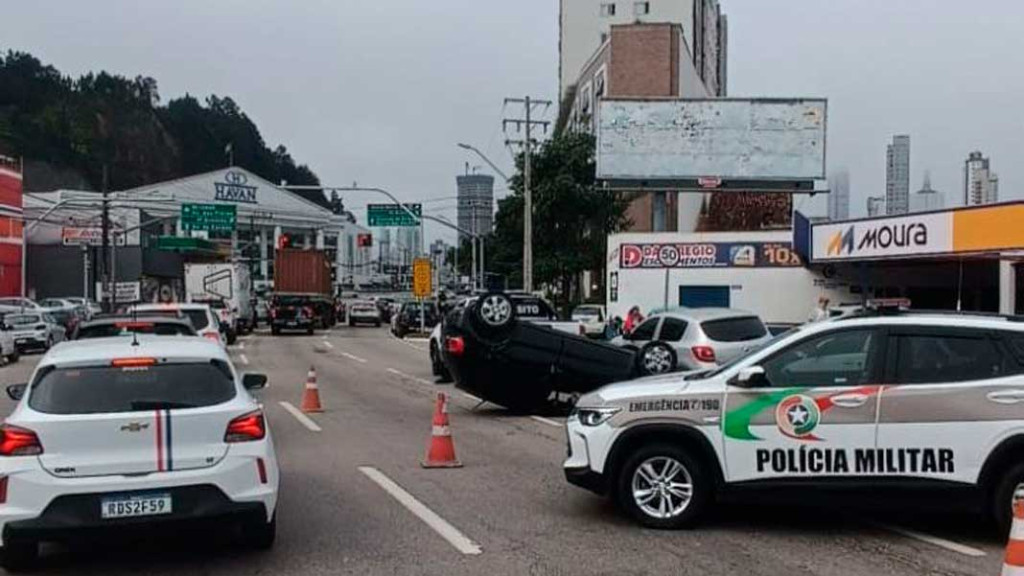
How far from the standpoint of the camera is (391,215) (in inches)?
2308

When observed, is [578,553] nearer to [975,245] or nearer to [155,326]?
[155,326]

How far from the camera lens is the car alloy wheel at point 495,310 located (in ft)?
53.9

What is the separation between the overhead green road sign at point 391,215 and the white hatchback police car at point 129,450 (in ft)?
165

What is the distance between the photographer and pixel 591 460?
8.90 m

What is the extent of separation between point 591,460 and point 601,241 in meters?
45.2

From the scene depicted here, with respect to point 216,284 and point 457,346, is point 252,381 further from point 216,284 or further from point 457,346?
point 216,284

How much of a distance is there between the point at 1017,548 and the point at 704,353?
41.5ft

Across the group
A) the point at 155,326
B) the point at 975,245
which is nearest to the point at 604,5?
the point at 975,245

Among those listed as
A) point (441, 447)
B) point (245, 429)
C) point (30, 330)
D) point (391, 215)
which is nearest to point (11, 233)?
point (391, 215)

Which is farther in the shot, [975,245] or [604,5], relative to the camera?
[604,5]

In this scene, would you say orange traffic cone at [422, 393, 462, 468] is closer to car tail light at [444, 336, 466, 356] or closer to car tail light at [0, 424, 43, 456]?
car tail light at [444, 336, 466, 356]

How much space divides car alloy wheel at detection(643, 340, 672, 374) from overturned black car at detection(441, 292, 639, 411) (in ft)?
3.31

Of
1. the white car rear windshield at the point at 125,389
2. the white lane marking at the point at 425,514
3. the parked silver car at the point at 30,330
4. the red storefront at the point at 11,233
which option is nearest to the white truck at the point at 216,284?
the parked silver car at the point at 30,330

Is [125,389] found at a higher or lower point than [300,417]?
higher
